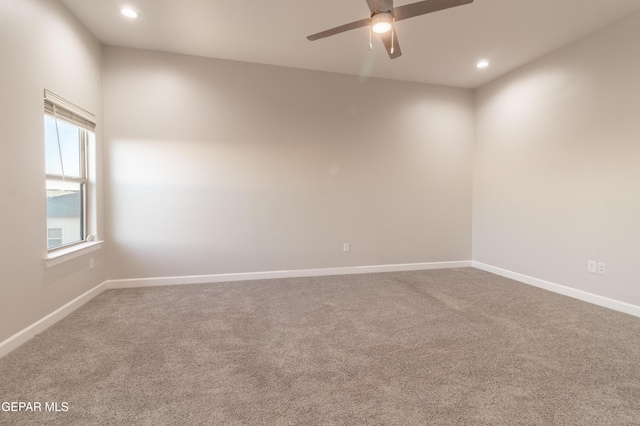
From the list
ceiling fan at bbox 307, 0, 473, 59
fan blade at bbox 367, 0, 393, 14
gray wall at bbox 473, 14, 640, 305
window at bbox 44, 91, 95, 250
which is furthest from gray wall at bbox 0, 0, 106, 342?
gray wall at bbox 473, 14, 640, 305

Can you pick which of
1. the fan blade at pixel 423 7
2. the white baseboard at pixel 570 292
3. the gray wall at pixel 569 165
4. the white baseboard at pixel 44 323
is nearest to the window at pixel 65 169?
the white baseboard at pixel 44 323

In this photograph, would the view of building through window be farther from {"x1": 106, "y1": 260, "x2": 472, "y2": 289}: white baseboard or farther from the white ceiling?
the white ceiling

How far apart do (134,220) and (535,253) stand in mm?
4952

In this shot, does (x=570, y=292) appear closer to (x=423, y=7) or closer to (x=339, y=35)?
(x=423, y=7)

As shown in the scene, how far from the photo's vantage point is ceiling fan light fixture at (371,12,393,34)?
185 centimetres

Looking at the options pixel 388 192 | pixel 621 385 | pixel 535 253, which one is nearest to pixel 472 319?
pixel 621 385

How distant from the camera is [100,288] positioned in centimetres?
328

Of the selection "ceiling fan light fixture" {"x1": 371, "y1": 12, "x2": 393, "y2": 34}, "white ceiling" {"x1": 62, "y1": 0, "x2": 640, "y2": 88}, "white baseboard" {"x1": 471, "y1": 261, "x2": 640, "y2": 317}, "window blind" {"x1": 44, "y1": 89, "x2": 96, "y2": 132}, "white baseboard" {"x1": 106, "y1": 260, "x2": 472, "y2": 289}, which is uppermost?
"white ceiling" {"x1": 62, "y1": 0, "x2": 640, "y2": 88}

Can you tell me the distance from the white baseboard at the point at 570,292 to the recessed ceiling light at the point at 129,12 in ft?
17.3

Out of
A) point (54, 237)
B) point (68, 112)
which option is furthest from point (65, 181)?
point (68, 112)

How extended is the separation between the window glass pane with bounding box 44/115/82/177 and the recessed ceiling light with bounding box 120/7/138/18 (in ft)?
3.84

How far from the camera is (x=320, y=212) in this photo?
4047 mm

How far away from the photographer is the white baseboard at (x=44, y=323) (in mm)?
2010

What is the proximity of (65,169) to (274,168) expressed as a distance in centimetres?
215
